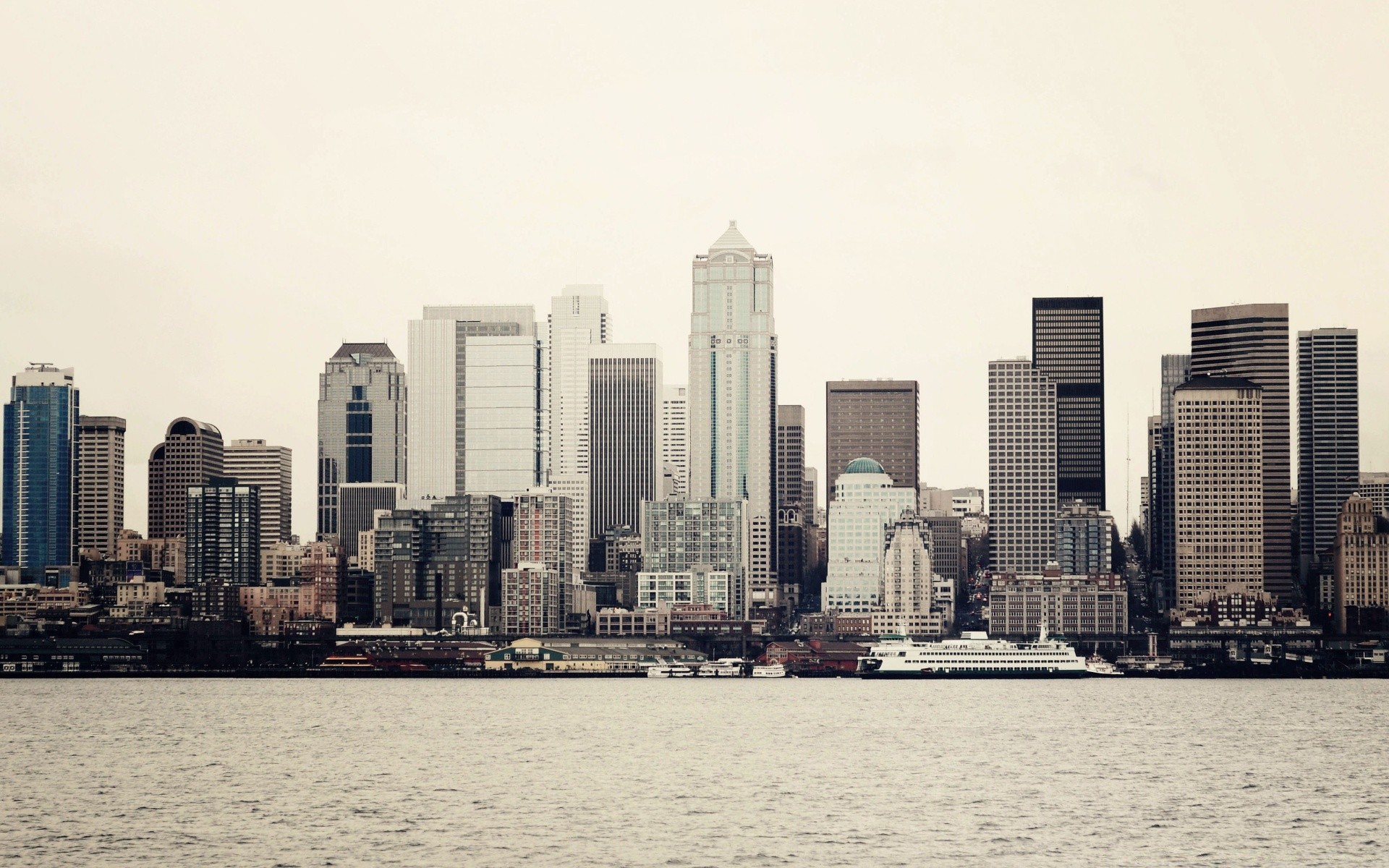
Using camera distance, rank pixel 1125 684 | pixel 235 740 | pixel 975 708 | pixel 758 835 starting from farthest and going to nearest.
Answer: pixel 1125 684, pixel 975 708, pixel 235 740, pixel 758 835

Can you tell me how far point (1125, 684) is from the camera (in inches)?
7790

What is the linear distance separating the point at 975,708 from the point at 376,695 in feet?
173

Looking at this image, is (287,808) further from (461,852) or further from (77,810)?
(461,852)

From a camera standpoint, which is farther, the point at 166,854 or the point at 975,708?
the point at 975,708

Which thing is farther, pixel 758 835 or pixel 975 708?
pixel 975 708

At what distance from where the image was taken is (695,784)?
94125 mm

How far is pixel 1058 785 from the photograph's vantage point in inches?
3730

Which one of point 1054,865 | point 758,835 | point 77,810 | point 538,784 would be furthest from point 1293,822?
point 77,810

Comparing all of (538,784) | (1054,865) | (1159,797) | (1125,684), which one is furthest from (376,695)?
(1054,865)

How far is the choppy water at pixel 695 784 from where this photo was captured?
7450 cm

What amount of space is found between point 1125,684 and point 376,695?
7182cm

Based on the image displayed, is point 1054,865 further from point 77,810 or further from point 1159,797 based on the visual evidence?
point 77,810

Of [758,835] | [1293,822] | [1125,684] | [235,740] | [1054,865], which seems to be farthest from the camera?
[1125,684]

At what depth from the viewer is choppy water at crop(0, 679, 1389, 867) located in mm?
74500
